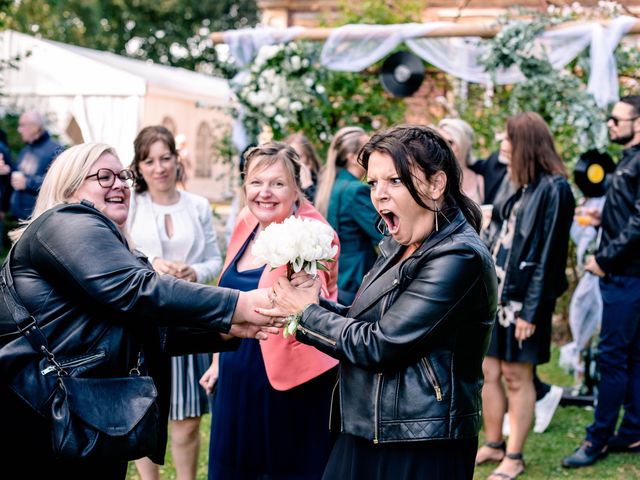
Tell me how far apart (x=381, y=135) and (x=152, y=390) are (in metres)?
1.17

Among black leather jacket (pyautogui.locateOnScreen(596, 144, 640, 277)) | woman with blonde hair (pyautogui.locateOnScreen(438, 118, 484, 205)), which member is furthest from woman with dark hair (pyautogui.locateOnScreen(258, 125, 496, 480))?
woman with blonde hair (pyautogui.locateOnScreen(438, 118, 484, 205))

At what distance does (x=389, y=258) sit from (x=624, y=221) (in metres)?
3.09

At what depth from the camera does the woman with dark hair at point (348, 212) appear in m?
5.47

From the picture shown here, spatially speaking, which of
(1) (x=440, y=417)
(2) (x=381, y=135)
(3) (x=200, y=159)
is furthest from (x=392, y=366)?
(3) (x=200, y=159)

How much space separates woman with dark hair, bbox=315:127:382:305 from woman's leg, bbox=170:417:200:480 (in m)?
1.45

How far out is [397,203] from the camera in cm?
269

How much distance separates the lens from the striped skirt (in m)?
4.62

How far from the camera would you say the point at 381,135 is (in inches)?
109

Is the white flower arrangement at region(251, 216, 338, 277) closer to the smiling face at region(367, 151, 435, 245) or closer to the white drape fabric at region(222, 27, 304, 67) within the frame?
the smiling face at region(367, 151, 435, 245)

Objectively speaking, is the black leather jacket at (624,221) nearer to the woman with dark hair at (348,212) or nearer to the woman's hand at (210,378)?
the woman with dark hair at (348,212)

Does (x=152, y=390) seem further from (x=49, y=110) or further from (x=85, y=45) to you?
(x=85, y=45)

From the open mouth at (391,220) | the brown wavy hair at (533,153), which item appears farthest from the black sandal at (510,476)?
the open mouth at (391,220)

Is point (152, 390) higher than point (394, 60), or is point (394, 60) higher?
point (394, 60)

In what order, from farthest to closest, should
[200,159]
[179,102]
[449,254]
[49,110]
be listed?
[200,159] < [179,102] < [49,110] < [449,254]
